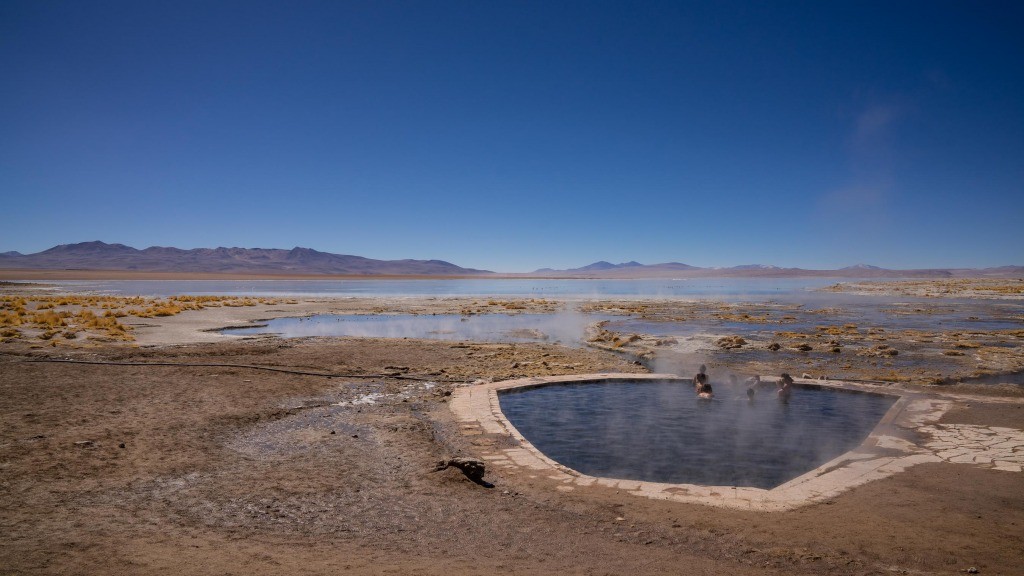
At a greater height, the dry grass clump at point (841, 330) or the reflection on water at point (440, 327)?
the dry grass clump at point (841, 330)

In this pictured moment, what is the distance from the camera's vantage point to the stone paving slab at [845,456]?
246 inches

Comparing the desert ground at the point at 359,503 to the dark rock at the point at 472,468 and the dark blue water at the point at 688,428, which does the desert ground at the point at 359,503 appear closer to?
the dark rock at the point at 472,468

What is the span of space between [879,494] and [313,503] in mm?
6345

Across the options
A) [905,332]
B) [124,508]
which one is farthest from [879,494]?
[905,332]

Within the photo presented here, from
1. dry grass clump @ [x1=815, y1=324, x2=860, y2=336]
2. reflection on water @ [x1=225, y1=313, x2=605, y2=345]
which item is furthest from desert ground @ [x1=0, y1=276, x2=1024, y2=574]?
dry grass clump @ [x1=815, y1=324, x2=860, y2=336]

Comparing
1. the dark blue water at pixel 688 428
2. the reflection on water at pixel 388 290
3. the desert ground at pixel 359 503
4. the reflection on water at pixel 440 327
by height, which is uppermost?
the reflection on water at pixel 388 290

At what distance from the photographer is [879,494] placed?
6.21 meters

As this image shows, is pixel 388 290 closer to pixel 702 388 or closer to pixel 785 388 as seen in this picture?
pixel 702 388

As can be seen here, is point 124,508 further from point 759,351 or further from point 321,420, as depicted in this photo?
point 759,351

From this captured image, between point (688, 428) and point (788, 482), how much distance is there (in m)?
2.73

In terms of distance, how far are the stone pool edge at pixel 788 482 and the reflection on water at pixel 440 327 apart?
1347 centimetres

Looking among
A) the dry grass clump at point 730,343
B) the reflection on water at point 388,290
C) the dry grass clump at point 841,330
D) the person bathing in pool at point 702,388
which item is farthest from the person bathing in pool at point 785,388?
the reflection on water at point 388,290

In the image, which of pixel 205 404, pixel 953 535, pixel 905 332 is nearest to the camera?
pixel 953 535

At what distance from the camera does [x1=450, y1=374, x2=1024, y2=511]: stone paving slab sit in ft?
20.5
